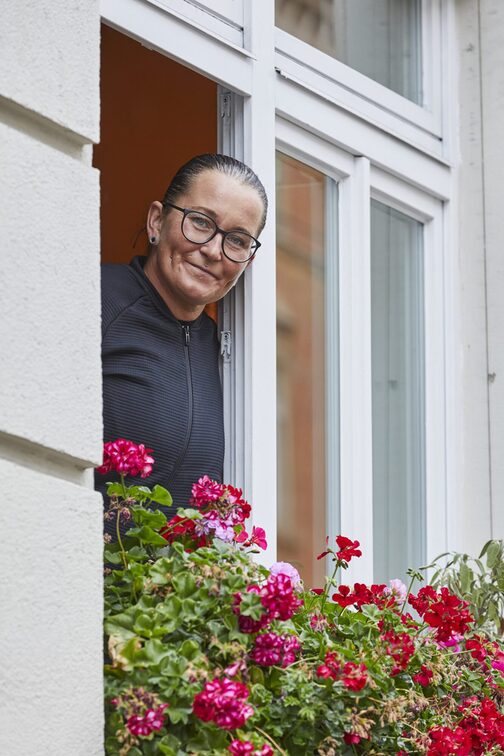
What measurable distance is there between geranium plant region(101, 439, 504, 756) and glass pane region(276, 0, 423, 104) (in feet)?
5.61

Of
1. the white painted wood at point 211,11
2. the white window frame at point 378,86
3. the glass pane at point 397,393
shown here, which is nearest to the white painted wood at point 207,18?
the white painted wood at point 211,11

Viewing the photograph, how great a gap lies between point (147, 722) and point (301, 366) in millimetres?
1707

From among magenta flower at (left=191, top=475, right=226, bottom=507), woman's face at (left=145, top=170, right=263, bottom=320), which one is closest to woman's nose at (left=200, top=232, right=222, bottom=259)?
woman's face at (left=145, top=170, right=263, bottom=320)

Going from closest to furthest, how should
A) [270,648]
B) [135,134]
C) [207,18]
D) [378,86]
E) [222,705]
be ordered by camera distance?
[222,705] → [270,648] → [207,18] → [378,86] → [135,134]

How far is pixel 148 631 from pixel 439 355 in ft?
7.27

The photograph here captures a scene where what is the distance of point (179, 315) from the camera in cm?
306

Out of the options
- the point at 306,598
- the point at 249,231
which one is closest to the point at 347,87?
the point at 249,231

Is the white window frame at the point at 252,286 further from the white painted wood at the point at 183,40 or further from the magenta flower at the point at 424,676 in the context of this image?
the magenta flower at the point at 424,676

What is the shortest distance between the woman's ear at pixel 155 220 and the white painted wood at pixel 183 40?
1.16 feet

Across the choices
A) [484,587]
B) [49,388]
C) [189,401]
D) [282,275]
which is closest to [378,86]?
[282,275]

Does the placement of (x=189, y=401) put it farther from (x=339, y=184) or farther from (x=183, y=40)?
(x=339, y=184)

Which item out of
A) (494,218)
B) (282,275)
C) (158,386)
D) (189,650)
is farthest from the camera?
(494,218)

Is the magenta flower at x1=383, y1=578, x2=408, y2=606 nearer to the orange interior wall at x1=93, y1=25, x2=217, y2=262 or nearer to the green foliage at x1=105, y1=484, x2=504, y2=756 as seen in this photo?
the green foliage at x1=105, y1=484, x2=504, y2=756

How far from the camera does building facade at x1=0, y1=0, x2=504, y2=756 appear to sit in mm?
1991
